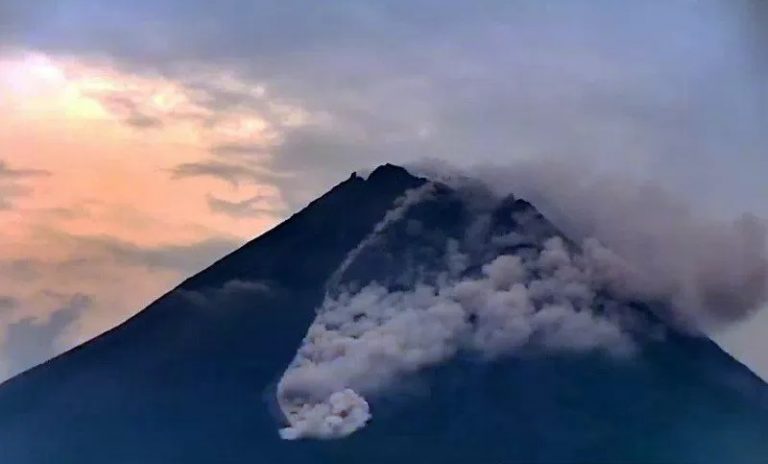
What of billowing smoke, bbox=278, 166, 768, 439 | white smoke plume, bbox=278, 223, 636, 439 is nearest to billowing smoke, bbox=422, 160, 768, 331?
billowing smoke, bbox=278, 166, 768, 439

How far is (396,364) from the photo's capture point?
3469 mm

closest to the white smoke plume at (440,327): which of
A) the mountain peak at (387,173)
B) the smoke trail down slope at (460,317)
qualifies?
the smoke trail down slope at (460,317)

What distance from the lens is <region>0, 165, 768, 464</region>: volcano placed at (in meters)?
3.40

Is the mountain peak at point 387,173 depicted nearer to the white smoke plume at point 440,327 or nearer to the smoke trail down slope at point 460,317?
the smoke trail down slope at point 460,317

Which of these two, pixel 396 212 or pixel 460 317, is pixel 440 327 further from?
pixel 396 212

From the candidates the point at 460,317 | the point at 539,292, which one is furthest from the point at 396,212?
the point at 539,292

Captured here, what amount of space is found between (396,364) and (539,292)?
1.62 ft

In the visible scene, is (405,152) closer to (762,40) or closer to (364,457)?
(364,457)

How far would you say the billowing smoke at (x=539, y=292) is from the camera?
3479mm

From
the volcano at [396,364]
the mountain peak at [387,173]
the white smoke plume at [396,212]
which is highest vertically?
the mountain peak at [387,173]

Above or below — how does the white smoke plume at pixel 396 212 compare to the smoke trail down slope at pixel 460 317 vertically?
above

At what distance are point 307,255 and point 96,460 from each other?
2.89 ft

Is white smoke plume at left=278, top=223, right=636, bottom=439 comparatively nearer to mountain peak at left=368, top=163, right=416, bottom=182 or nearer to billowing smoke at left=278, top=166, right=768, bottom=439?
billowing smoke at left=278, top=166, right=768, bottom=439

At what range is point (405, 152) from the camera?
142 inches
